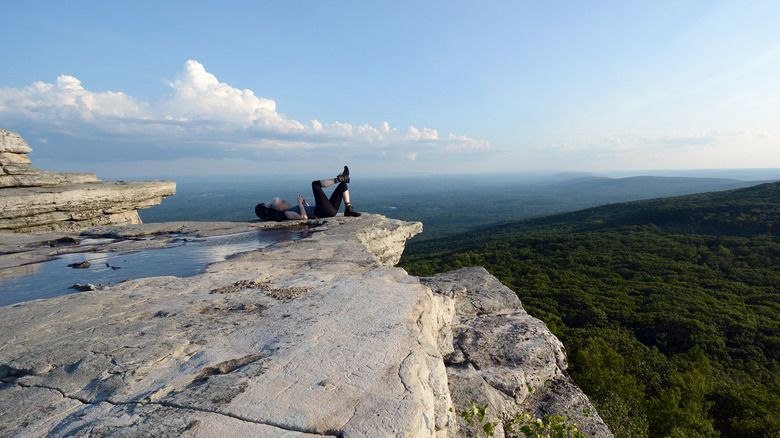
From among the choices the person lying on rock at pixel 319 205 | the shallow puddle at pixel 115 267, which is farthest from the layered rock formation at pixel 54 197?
the person lying on rock at pixel 319 205

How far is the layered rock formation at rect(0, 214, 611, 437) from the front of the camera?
7.77 ft

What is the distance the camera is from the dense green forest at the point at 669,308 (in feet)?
53.5

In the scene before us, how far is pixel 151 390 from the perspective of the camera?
2.68m

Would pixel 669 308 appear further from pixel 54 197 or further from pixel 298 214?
pixel 54 197

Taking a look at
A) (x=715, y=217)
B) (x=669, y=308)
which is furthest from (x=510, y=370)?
(x=715, y=217)

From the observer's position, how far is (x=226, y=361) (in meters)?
3.12

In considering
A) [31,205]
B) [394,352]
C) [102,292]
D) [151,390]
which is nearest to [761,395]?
[394,352]

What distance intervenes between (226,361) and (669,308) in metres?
36.1

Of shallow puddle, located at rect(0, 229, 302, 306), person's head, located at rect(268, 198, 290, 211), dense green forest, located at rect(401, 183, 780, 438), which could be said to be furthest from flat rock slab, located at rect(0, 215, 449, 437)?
dense green forest, located at rect(401, 183, 780, 438)

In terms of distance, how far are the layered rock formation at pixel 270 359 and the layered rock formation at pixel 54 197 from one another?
38.5 feet

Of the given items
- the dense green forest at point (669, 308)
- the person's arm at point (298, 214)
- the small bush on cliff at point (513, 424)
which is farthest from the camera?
the dense green forest at point (669, 308)

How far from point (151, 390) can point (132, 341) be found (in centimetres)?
106

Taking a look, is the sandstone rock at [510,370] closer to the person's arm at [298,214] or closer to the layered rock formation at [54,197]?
the person's arm at [298,214]

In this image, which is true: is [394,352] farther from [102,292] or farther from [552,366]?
[102,292]
